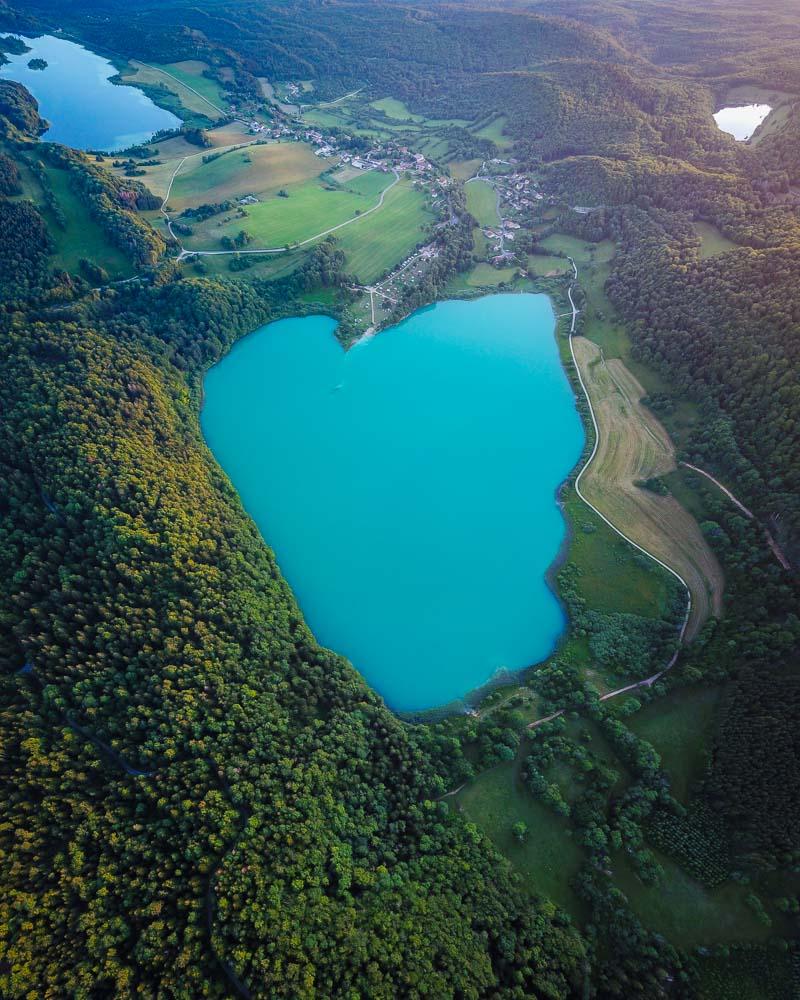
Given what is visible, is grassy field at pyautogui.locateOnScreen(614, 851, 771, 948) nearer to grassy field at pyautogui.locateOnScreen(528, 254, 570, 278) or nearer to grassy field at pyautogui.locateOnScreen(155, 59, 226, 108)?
grassy field at pyautogui.locateOnScreen(528, 254, 570, 278)

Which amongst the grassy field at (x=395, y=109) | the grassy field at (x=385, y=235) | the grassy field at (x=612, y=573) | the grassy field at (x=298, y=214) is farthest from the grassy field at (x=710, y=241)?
the grassy field at (x=395, y=109)

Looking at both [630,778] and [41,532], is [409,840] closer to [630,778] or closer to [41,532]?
[630,778]

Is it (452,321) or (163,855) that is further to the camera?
(452,321)

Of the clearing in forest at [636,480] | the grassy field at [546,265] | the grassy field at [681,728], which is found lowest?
the grassy field at [681,728]

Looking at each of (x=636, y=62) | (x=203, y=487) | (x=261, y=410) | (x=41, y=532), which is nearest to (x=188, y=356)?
(x=261, y=410)

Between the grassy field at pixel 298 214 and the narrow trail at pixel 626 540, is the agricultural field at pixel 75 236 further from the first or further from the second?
the narrow trail at pixel 626 540

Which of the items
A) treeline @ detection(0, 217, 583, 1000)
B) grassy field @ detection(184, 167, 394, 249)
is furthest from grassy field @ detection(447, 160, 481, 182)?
treeline @ detection(0, 217, 583, 1000)

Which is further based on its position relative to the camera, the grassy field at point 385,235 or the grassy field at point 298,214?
the grassy field at point 298,214
